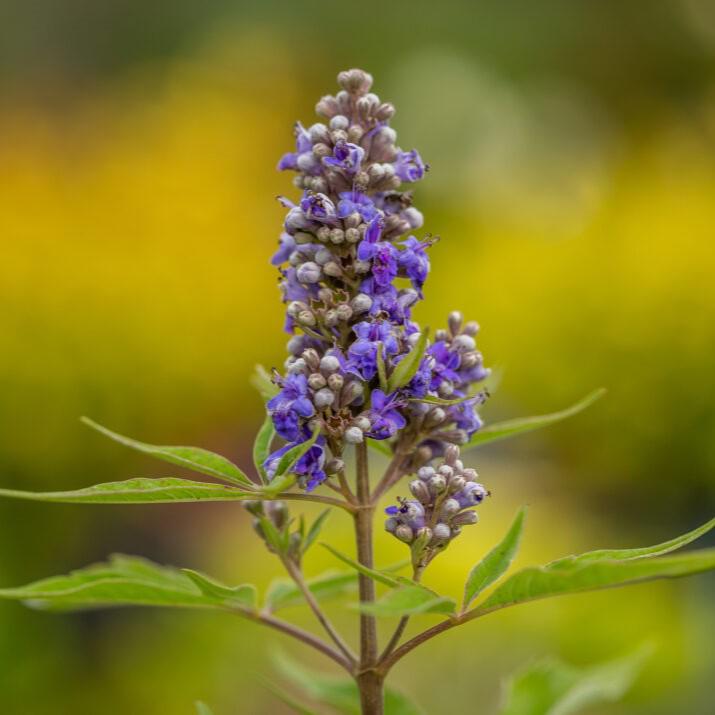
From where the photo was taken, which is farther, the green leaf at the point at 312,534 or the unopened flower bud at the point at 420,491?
the green leaf at the point at 312,534

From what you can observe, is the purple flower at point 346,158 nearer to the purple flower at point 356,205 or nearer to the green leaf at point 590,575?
the purple flower at point 356,205

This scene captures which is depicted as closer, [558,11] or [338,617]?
[338,617]

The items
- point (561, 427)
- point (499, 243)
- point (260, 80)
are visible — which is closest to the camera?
point (561, 427)

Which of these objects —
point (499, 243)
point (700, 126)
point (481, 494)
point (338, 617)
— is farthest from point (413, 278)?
point (700, 126)

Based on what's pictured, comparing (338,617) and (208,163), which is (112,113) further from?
(338,617)

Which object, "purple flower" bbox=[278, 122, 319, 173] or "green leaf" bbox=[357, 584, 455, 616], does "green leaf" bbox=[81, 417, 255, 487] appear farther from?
"purple flower" bbox=[278, 122, 319, 173]

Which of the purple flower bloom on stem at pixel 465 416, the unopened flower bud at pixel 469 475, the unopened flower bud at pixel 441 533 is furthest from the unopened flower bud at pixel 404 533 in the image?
the purple flower bloom on stem at pixel 465 416
